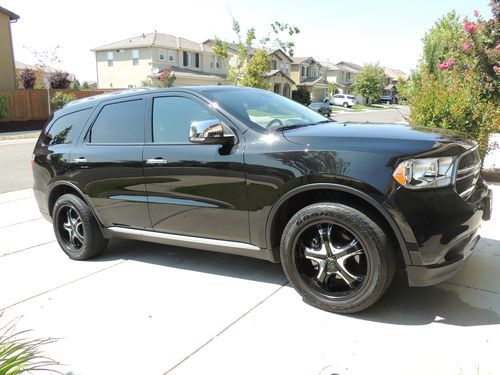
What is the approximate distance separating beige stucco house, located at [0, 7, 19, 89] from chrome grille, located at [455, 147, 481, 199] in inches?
1189

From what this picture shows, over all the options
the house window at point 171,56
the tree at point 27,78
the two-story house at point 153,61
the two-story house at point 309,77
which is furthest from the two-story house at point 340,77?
the tree at point 27,78

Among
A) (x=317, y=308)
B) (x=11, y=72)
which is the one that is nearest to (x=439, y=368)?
(x=317, y=308)

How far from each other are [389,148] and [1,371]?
2.65 m

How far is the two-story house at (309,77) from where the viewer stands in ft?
211

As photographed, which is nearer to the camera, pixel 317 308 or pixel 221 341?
pixel 221 341

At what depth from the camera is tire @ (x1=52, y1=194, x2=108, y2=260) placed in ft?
15.5

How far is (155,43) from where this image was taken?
133ft

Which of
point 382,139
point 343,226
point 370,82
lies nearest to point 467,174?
point 382,139

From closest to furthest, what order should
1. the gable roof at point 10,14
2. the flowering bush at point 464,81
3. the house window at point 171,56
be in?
1. the flowering bush at point 464,81
2. the gable roof at point 10,14
3. the house window at point 171,56

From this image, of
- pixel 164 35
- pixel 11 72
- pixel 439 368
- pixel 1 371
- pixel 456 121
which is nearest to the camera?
pixel 1 371

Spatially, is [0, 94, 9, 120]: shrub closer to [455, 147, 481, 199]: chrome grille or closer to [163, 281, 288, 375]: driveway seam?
[163, 281, 288, 375]: driveway seam

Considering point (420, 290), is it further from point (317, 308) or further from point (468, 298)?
point (317, 308)

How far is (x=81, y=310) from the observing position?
3664mm

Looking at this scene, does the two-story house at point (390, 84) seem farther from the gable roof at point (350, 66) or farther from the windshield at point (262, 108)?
the windshield at point (262, 108)
